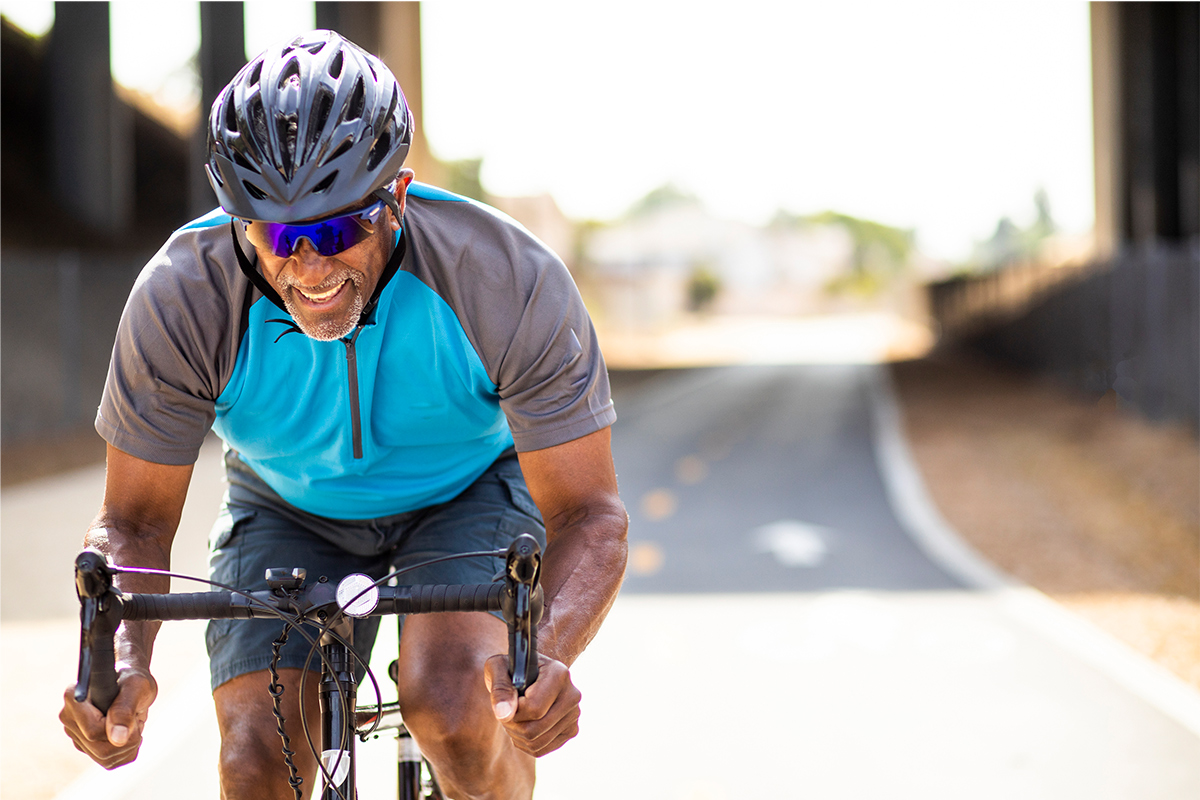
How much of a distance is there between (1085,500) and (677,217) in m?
140

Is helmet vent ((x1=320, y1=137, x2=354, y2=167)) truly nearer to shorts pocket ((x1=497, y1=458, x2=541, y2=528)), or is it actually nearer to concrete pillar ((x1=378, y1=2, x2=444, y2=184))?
shorts pocket ((x1=497, y1=458, x2=541, y2=528))

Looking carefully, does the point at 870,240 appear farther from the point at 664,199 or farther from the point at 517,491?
the point at 517,491

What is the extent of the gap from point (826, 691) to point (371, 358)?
13.2ft

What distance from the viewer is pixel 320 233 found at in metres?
2.19

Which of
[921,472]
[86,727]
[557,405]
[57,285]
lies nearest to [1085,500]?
[921,472]

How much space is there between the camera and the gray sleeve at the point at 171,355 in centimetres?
239

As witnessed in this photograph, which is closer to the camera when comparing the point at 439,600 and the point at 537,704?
the point at 537,704

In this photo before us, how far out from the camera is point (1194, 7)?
2473 cm

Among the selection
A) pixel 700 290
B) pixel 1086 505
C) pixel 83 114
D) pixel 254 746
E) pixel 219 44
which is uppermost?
pixel 219 44

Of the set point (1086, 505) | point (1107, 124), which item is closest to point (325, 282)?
point (1086, 505)

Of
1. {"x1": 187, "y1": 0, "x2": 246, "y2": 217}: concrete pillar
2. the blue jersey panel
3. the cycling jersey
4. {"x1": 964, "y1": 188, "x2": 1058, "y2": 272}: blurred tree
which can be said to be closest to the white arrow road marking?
the blue jersey panel

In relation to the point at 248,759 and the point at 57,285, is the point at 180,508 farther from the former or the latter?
the point at 57,285

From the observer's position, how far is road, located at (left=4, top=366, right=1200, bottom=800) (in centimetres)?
477

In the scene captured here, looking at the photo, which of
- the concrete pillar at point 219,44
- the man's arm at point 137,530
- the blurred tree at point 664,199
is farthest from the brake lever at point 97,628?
the blurred tree at point 664,199
